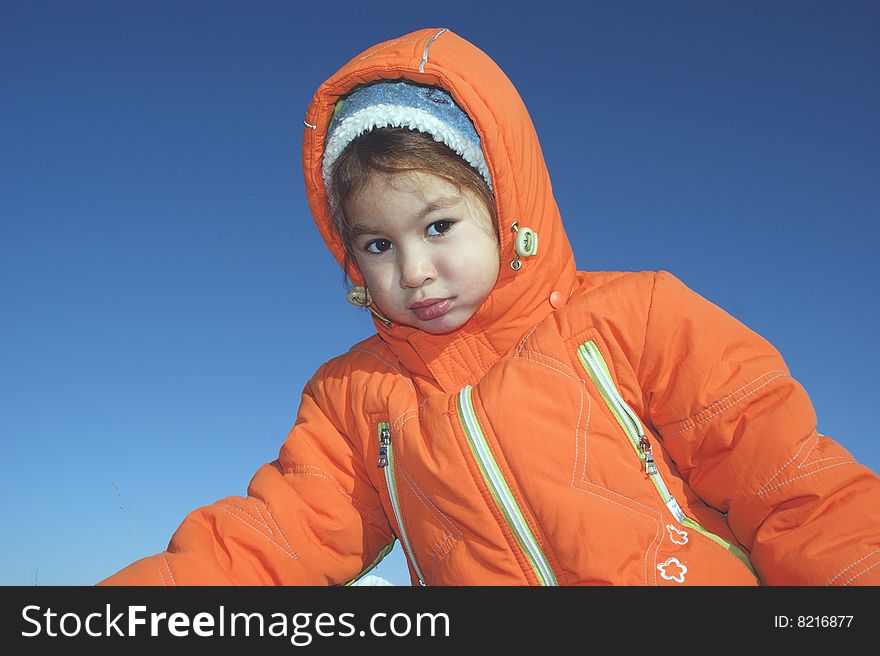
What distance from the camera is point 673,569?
237cm

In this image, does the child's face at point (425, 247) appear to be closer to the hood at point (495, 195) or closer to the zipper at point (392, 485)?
the hood at point (495, 195)

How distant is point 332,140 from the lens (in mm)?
3043

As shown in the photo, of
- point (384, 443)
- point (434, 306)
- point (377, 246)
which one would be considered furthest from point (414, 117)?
point (384, 443)

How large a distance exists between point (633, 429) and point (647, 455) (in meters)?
0.10

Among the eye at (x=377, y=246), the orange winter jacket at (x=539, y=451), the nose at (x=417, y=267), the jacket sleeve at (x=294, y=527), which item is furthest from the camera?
the eye at (x=377, y=246)

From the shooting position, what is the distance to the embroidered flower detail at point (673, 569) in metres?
2.35

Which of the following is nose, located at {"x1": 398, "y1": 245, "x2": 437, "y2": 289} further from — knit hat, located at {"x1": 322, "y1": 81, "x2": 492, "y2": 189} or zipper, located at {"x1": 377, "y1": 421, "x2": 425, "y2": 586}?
zipper, located at {"x1": 377, "y1": 421, "x2": 425, "y2": 586}

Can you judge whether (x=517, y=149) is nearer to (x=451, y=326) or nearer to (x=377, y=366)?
(x=451, y=326)

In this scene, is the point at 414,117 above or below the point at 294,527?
above

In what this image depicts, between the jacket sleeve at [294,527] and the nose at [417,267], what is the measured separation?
2.30 feet

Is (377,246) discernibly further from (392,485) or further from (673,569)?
(673,569)

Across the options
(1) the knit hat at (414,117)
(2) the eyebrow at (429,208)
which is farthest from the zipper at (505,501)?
(1) the knit hat at (414,117)

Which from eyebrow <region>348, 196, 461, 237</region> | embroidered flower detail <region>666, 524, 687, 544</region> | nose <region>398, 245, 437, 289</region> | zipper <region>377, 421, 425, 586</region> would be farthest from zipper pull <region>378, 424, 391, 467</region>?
embroidered flower detail <region>666, 524, 687, 544</region>

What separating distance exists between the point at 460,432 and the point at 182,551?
1.00m
